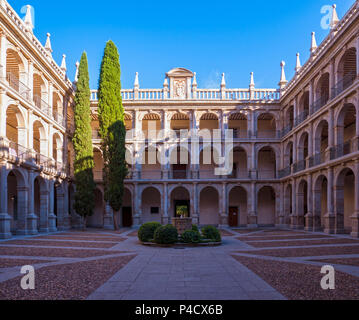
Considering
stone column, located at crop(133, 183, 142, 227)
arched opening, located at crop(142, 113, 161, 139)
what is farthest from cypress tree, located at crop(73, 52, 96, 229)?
arched opening, located at crop(142, 113, 161, 139)

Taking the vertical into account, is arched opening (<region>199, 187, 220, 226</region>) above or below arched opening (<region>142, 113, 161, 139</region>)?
below

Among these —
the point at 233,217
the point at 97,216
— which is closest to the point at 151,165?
the point at 97,216

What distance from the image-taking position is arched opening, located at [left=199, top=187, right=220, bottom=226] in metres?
30.7

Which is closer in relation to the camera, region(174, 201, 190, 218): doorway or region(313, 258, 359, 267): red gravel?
region(313, 258, 359, 267): red gravel

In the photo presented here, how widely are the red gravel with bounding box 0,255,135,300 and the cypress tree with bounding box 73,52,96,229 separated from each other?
15.3 m

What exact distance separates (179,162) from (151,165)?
2.83 m

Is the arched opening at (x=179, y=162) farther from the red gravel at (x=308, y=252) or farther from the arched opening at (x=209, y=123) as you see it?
the red gravel at (x=308, y=252)

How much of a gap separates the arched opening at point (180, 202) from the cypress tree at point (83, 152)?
912 centimetres

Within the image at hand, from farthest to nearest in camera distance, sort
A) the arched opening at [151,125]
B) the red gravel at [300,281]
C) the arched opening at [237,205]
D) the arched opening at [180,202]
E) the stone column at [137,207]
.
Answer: the arched opening at [180,202] < the arched opening at [237,205] < the arched opening at [151,125] < the stone column at [137,207] < the red gravel at [300,281]

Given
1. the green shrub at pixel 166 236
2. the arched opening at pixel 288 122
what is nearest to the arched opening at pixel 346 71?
the arched opening at pixel 288 122

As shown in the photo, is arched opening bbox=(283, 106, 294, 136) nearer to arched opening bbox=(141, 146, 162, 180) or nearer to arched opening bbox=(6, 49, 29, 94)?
arched opening bbox=(141, 146, 162, 180)

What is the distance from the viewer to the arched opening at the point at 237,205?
30.8 meters

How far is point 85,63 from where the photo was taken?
25.4 metres

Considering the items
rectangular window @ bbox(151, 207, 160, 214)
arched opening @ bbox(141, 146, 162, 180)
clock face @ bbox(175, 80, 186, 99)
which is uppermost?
clock face @ bbox(175, 80, 186, 99)
